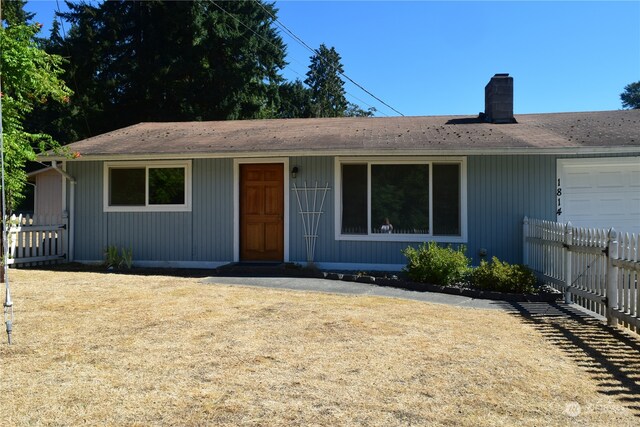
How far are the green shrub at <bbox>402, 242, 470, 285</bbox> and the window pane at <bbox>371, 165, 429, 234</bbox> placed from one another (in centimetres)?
149

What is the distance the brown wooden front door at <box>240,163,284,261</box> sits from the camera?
38.3ft

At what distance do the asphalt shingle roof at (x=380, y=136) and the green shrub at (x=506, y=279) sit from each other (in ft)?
8.49

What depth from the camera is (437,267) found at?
9.34m

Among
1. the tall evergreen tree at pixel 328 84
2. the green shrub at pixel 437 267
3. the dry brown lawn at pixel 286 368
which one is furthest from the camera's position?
the tall evergreen tree at pixel 328 84

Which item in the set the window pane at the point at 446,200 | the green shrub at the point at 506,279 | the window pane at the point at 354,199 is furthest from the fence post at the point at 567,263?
the window pane at the point at 354,199

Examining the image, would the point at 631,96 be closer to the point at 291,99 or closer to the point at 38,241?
the point at 291,99

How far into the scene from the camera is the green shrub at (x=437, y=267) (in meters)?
9.31

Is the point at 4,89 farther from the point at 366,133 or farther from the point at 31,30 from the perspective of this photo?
the point at 366,133

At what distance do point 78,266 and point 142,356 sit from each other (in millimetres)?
8026

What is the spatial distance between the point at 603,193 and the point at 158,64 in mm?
23123

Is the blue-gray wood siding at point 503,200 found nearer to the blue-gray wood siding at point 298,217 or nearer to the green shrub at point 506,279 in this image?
the blue-gray wood siding at point 298,217

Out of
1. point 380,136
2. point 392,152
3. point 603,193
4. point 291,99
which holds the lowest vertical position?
point 603,193

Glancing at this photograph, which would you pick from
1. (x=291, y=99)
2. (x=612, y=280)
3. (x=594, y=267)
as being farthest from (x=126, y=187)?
(x=291, y=99)

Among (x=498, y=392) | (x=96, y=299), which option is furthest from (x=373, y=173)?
(x=498, y=392)
